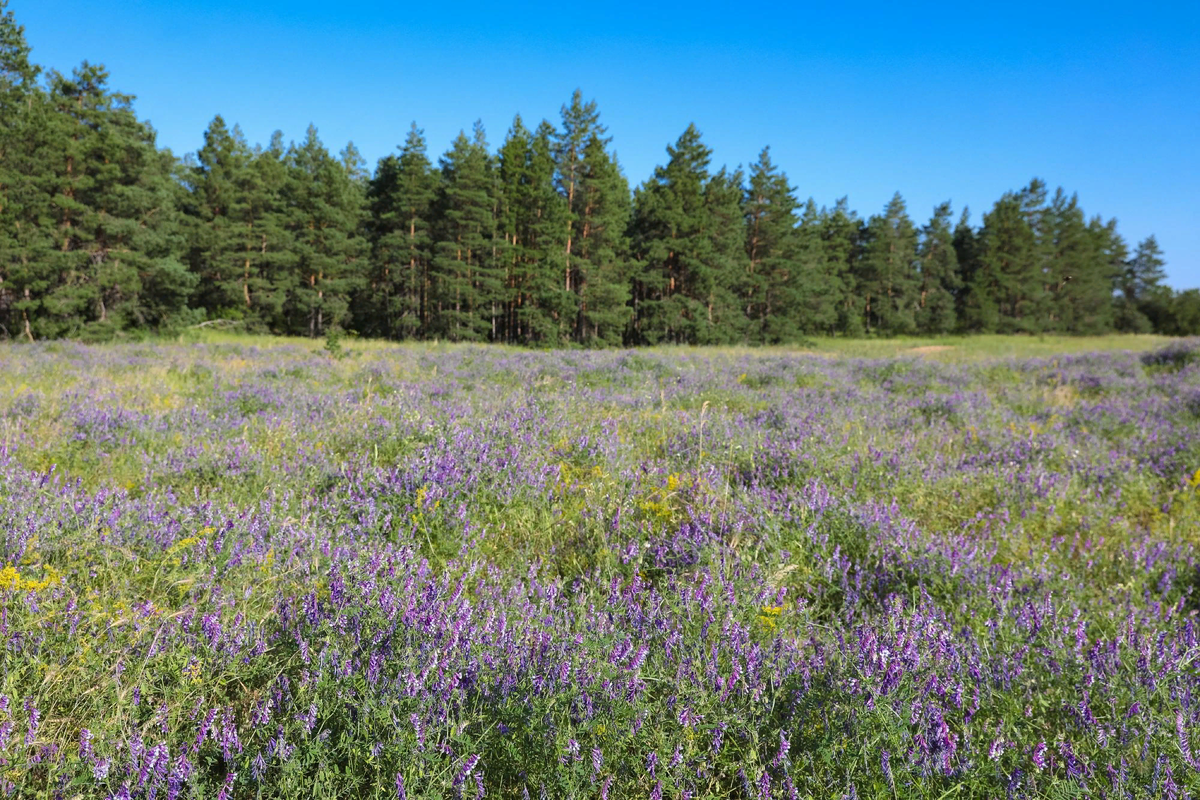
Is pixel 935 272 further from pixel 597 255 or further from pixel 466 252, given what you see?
pixel 466 252

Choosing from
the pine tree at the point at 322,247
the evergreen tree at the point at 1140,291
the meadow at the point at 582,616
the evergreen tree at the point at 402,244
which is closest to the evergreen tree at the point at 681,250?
the evergreen tree at the point at 402,244

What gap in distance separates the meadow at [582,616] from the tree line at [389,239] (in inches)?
1001

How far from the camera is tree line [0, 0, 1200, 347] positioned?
77.4ft

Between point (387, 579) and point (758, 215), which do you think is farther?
point (758, 215)

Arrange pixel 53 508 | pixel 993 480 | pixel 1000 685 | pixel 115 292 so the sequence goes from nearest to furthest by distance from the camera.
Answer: pixel 1000 685
pixel 53 508
pixel 993 480
pixel 115 292

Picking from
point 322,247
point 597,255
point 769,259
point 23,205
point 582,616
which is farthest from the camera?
point 769,259

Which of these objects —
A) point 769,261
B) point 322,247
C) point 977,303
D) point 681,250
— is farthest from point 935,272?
point 322,247

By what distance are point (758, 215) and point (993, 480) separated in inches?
1589

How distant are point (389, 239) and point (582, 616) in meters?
37.8

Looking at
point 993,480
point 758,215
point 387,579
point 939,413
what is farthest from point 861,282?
point 387,579

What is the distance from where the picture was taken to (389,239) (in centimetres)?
3606

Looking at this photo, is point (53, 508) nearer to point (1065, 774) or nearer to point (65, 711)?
point (65, 711)

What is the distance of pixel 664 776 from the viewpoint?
1.55 metres

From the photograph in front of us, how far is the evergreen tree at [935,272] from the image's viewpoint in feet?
177
